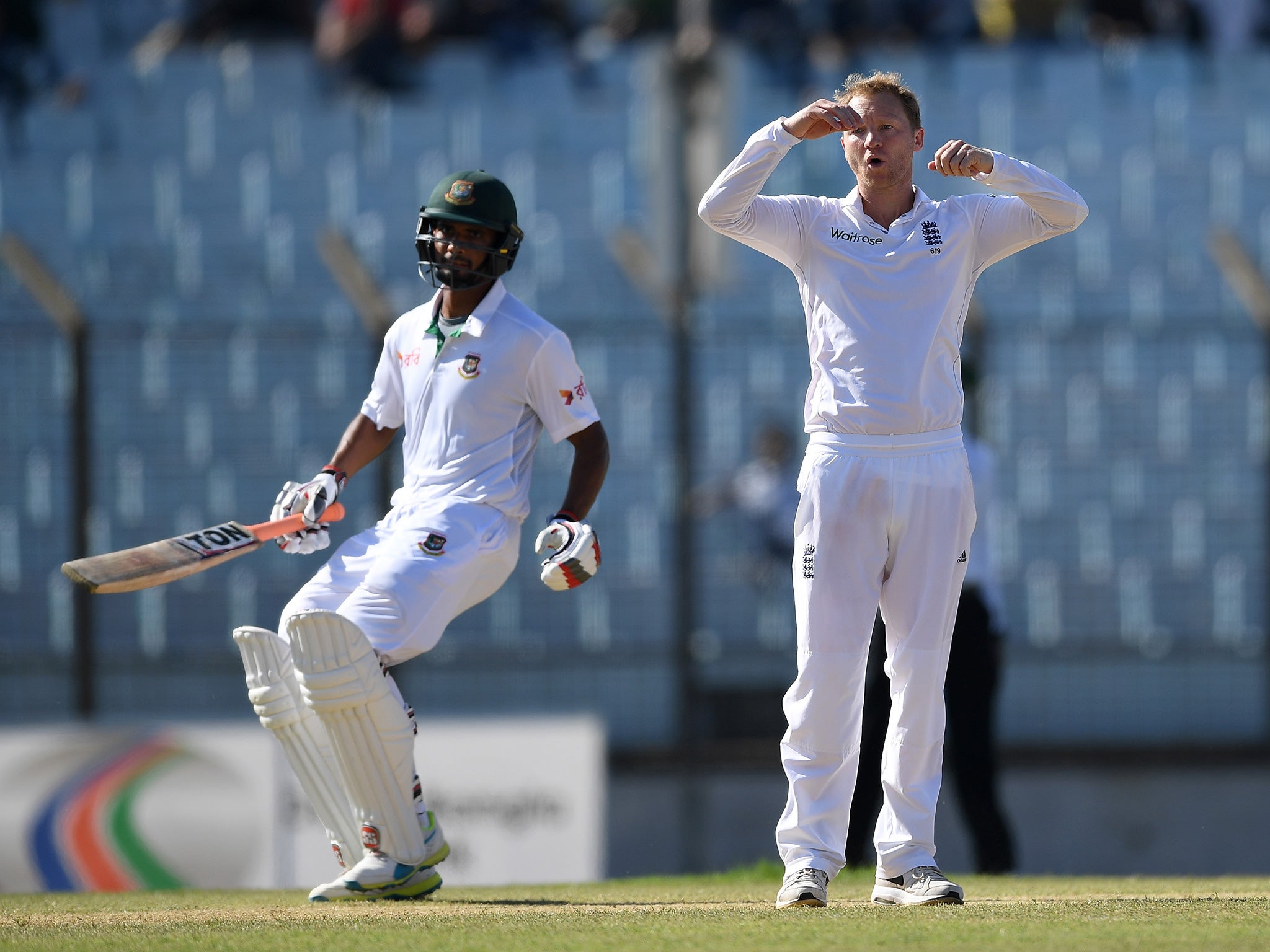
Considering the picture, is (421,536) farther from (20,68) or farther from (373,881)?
(20,68)

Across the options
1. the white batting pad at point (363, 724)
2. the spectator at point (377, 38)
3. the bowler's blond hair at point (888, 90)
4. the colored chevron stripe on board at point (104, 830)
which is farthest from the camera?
the spectator at point (377, 38)

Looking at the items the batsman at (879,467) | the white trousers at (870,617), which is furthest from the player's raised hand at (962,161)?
the white trousers at (870,617)

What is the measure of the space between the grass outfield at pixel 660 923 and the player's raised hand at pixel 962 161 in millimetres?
1711

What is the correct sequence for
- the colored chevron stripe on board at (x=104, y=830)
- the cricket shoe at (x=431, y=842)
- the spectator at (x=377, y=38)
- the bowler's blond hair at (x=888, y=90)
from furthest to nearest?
the spectator at (x=377, y=38) < the colored chevron stripe on board at (x=104, y=830) < the cricket shoe at (x=431, y=842) < the bowler's blond hair at (x=888, y=90)

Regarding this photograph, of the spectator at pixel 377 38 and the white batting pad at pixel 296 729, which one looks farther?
the spectator at pixel 377 38

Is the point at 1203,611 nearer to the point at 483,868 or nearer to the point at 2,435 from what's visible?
the point at 483,868

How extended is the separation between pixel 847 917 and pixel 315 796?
1.53 meters

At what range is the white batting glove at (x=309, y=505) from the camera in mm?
4711

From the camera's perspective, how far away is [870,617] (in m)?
4.16

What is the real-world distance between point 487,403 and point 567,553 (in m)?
0.53

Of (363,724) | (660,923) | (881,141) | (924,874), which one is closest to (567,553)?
(363,724)

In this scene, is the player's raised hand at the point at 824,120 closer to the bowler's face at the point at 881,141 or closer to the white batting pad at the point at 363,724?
the bowler's face at the point at 881,141

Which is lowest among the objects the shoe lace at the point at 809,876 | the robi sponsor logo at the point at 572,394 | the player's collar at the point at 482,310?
the shoe lace at the point at 809,876

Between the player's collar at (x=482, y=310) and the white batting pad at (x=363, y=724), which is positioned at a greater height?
the player's collar at (x=482, y=310)
